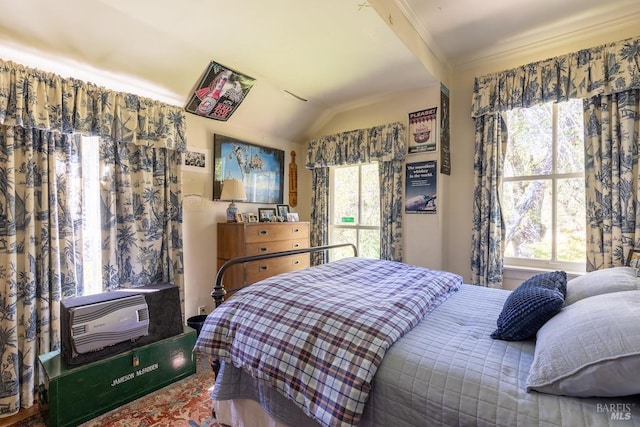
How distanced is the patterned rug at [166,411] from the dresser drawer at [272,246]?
4.09 ft

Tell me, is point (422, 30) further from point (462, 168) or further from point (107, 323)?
point (107, 323)

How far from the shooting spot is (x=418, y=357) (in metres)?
1.04

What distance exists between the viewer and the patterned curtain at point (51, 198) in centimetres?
187

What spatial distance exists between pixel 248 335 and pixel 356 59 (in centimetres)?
241

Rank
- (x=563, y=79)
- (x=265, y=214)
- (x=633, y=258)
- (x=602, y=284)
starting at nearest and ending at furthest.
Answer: (x=602, y=284)
(x=633, y=258)
(x=563, y=79)
(x=265, y=214)

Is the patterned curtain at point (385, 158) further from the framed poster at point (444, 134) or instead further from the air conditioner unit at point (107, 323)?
the air conditioner unit at point (107, 323)

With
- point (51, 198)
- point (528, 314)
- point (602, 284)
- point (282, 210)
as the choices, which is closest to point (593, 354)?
point (528, 314)

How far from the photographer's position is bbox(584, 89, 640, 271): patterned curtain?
2.24 meters

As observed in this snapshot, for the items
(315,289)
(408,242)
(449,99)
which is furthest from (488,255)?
(315,289)

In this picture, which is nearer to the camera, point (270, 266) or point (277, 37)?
point (277, 37)

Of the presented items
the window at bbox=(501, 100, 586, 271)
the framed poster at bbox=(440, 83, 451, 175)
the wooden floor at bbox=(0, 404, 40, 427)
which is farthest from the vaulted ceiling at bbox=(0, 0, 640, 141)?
the wooden floor at bbox=(0, 404, 40, 427)

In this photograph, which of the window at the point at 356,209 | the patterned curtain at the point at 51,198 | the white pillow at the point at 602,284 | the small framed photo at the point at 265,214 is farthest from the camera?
the window at the point at 356,209

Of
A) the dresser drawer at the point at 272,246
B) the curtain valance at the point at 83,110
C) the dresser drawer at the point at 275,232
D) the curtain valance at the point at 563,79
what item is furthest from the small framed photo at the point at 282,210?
the curtain valance at the point at 563,79

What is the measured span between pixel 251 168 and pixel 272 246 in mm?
968
